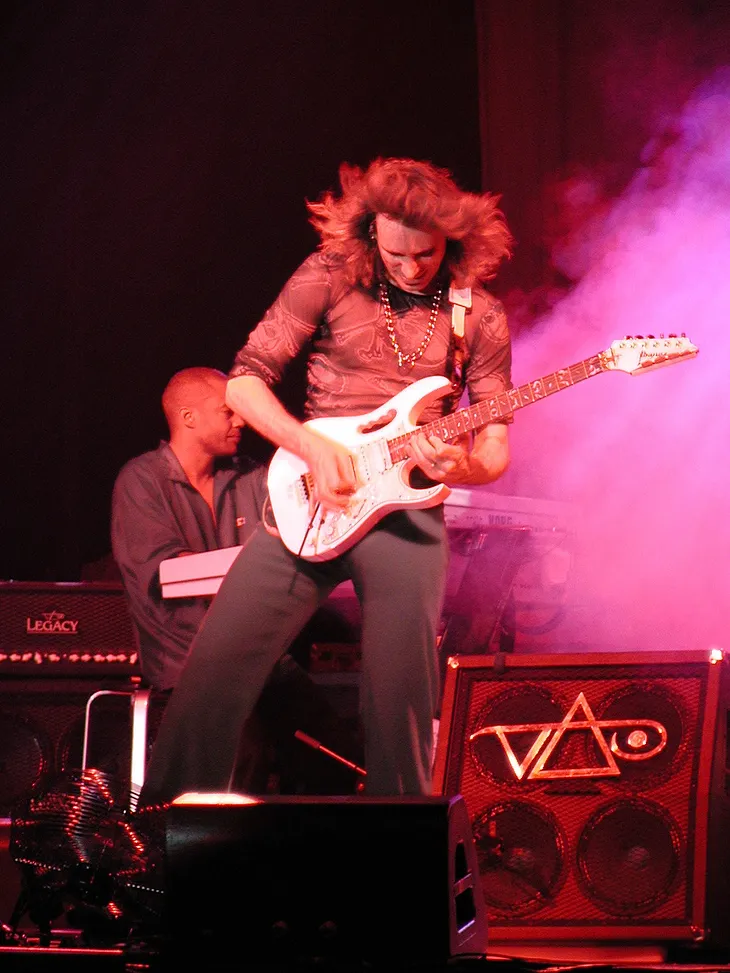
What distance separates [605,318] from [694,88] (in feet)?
3.51

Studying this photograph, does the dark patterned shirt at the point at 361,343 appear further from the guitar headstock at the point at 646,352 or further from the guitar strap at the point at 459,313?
the guitar headstock at the point at 646,352

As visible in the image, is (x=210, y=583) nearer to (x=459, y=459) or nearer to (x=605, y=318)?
(x=459, y=459)

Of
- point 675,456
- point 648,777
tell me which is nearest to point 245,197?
point 675,456

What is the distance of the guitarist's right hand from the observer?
3193 millimetres

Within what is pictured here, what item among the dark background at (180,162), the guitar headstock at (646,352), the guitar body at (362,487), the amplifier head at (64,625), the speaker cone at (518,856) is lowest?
the speaker cone at (518,856)

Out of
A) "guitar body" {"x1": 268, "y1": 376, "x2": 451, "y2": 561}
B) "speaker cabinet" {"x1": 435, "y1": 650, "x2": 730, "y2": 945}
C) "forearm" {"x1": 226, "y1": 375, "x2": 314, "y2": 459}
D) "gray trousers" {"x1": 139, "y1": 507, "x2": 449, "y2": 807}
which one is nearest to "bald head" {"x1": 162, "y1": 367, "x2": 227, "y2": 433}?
"forearm" {"x1": 226, "y1": 375, "x2": 314, "y2": 459}

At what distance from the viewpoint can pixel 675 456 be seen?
545cm

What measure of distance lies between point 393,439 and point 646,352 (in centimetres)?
72

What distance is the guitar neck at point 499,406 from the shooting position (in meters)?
3.26

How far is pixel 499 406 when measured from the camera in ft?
10.8

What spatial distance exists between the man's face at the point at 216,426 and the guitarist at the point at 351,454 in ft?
6.37

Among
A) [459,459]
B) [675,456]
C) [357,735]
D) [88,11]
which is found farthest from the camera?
[88,11]

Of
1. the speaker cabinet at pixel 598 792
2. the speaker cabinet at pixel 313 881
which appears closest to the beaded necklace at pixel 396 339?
the speaker cabinet at pixel 598 792

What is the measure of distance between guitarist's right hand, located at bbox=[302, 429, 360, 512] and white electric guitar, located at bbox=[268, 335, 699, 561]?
0.02 m
